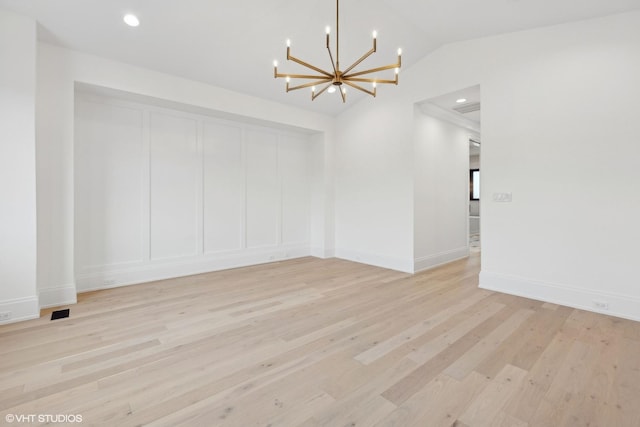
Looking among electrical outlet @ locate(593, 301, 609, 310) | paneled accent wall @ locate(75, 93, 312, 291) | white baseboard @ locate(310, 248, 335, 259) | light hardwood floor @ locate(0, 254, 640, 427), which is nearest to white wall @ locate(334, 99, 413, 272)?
white baseboard @ locate(310, 248, 335, 259)

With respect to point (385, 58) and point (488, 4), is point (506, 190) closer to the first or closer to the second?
point (488, 4)

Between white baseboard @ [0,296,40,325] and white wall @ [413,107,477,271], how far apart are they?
508 cm

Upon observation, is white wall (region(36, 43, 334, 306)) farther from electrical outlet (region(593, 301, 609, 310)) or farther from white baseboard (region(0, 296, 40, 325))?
electrical outlet (region(593, 301, 609, 310))

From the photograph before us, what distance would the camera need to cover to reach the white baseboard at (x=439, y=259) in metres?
5.07

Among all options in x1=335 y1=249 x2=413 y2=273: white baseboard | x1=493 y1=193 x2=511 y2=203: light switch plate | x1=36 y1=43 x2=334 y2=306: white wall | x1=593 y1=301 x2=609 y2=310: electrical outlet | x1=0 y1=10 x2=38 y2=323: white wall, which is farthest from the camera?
x1=335 y1=249 x2=413 y2=273: white baseboard

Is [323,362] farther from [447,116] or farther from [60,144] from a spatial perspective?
[447,116]

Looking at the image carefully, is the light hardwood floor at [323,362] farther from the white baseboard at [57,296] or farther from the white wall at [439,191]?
the white wall at [439,191]

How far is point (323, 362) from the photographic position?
222 centimetres

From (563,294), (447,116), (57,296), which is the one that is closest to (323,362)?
(563,294)

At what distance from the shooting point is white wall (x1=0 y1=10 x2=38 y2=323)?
2.94 m

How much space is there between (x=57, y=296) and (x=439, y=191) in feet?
19.7

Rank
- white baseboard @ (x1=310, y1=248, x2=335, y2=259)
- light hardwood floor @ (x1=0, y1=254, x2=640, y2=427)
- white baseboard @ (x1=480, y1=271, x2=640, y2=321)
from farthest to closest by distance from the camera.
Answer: white baseboard @ (x1=310, y1=248, x2=335, y2=259) < white baseboard @ (x1=480, y1=271, x2=640, y2=321) < light hardwood floor @ (x1=0, y1=254, x2=640, y2=427)

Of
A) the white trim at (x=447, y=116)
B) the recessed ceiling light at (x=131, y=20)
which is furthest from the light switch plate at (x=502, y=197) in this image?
the recessed ceiling light at (x=131, y=20)

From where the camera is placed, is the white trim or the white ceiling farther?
the white trim
